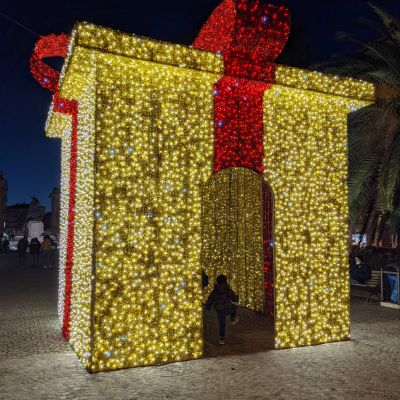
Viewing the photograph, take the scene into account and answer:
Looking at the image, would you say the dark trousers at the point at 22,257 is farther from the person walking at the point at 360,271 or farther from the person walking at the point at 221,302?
the person walking at the point at 221,302

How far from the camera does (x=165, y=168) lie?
22.6 feet

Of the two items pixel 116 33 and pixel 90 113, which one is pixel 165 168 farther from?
pixel 116 33

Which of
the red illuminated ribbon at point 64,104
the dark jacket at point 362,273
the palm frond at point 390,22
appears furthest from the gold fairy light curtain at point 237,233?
the palm frond at point 390,22

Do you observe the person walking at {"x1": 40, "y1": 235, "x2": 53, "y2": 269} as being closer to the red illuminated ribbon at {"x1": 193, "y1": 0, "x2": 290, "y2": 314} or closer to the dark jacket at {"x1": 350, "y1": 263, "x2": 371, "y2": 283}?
the dark jacket at {"x1": 350, "y1": 263, "x2": 371, "y2": 283}

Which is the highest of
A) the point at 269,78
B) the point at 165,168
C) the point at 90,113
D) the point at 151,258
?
the point at 269,78

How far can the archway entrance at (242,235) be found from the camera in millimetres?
10453

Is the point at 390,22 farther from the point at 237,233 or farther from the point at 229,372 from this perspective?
the point at 229,372

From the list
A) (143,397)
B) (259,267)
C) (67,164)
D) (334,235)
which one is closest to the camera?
(143,397)

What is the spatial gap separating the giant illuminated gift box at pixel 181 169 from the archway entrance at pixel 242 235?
246 cm

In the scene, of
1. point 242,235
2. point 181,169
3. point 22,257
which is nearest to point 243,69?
point 181,169

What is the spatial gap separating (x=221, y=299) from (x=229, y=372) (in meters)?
1.68

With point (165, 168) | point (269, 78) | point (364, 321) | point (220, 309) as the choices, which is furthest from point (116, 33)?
point (364, 321)

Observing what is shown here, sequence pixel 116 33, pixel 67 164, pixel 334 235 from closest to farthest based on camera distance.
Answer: pixel 116 33
pixel 334 235
pixel 67 164

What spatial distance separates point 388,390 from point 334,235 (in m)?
3.20
